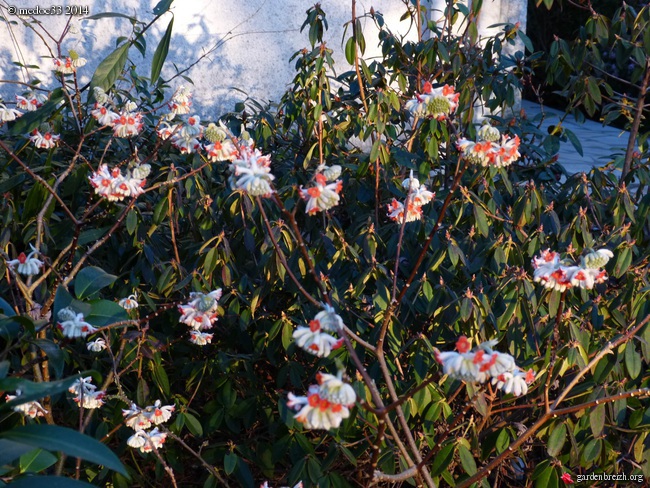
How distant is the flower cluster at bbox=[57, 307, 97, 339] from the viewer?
50.3 inches

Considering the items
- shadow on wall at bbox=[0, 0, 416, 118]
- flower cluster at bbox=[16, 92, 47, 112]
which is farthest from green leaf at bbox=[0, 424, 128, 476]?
shadow on wall at bbox=[0, 0, 416, 118]

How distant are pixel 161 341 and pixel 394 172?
87 cm

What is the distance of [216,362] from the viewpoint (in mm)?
1767

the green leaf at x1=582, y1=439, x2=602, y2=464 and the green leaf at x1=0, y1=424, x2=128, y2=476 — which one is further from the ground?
the green leaf at x1=0, y1=424, x2=128, y2=476

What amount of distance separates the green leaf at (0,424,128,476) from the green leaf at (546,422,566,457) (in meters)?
0.96

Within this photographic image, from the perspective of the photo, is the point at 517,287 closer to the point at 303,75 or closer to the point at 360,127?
the point at 360,127

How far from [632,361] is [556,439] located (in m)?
0.23

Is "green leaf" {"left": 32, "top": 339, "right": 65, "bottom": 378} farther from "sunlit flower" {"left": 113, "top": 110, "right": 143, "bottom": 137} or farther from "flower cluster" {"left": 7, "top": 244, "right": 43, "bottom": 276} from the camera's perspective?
"sunlit flower" {"left": 113, "top": 110, "right": 143, "bottom": 137}

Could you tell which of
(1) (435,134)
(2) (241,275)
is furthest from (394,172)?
(2) (241,275)

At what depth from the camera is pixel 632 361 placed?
1.57m

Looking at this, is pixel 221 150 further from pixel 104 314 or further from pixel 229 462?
pixel 229 462

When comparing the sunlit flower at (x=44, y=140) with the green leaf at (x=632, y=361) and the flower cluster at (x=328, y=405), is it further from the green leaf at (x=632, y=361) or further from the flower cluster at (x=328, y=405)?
the green leaf at (x=632, y=361)

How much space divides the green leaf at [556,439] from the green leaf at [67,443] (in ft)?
3.17

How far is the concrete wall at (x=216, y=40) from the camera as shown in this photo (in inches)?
143
